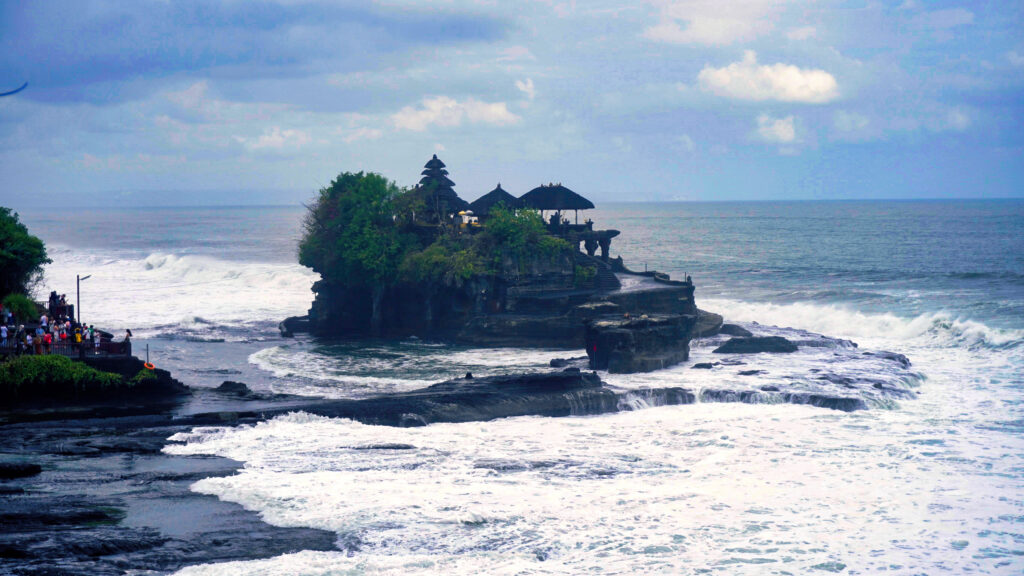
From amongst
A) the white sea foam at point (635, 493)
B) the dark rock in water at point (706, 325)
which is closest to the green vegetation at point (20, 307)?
the white sea foam at point (635, 493)

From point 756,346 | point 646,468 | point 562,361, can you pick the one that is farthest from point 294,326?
point 646,468

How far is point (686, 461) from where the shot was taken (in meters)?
23.9

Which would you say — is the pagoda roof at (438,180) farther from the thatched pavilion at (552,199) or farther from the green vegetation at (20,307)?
the green vegetation at (20,307)

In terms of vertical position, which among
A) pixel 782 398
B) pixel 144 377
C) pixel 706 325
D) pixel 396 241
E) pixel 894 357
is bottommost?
pixel 782 398

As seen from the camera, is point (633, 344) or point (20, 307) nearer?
point (20, 307)

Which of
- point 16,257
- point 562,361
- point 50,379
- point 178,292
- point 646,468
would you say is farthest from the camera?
point 178,292

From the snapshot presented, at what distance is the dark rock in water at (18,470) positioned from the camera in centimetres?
2073

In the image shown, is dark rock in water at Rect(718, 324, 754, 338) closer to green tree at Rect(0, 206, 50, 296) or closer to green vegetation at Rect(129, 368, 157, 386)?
green vegetation at Rect(129, 368, 157, 386)

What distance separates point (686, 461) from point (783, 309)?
108 feet

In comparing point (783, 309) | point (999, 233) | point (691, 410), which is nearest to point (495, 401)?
point (691, 410)

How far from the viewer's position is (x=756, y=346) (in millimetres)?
38969

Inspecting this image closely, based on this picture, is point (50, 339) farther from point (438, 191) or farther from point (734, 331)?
point (734, 331)

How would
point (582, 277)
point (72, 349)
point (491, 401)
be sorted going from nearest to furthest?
point (491, 401) → point (72, 349) → point (582, 277)

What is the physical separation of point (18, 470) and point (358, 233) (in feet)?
87.2
